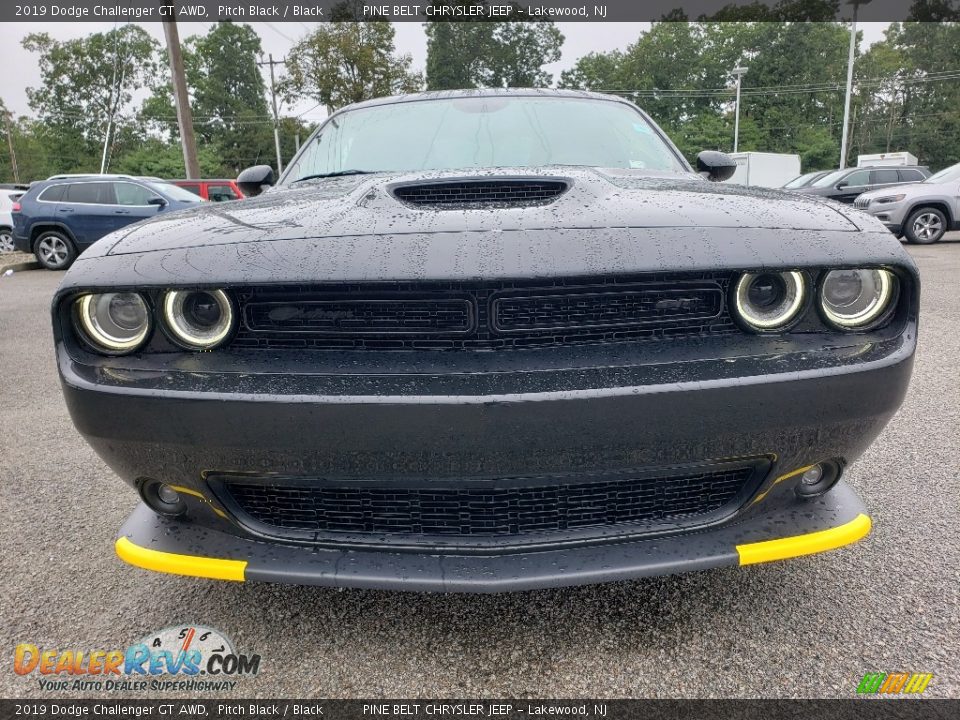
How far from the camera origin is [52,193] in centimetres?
1056

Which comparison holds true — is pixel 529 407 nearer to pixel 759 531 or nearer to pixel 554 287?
pixel 554 287

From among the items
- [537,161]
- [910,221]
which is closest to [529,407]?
[537,161]

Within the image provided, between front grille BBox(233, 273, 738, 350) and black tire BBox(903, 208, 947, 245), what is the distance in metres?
11.8

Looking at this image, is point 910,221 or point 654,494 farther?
point 910,221

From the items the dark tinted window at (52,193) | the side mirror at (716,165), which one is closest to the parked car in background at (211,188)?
the dark tinted window at (52,193)

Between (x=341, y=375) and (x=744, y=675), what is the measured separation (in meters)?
1.15

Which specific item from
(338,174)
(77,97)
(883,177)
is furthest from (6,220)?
(77,97)

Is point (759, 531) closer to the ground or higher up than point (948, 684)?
higher up

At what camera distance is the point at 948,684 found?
136 cm

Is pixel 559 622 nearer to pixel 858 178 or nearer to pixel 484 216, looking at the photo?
pixel 484 216

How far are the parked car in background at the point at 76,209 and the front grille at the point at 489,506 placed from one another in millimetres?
10500

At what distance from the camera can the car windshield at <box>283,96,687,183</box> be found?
2.34 metres

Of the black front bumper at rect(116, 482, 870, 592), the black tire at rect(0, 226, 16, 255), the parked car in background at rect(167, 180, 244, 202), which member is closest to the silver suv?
the black front bumper at rect(116, 482, 870, 592)

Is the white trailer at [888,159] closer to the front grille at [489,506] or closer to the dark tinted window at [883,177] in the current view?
the dark tinted window at [883,177]
